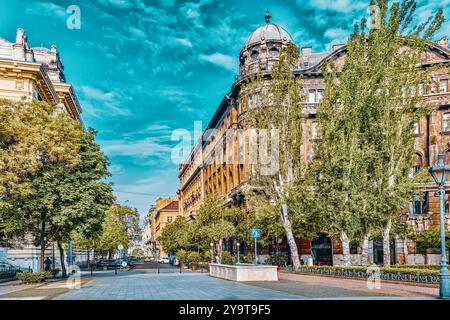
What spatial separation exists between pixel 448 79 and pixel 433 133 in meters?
5.90

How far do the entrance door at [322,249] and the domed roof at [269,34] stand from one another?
23253 mm

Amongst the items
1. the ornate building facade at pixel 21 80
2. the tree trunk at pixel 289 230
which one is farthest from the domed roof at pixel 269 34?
the tree trunk at pixel 289 230

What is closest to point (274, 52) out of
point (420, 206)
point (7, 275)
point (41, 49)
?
point (420, 206)

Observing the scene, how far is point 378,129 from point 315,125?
21.8 meters

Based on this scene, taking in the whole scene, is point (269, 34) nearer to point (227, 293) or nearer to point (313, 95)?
point (313, 95)

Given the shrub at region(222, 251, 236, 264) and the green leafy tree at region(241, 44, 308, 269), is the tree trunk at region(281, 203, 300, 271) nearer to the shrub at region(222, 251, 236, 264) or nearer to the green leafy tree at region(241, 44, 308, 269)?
the green leafy tree at region(241, 44, 308, 269)

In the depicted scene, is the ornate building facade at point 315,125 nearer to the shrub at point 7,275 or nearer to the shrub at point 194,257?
the shrub at point 194,257

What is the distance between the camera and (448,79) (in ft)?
165

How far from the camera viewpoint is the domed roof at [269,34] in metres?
55.8

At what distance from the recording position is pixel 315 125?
52.2 meters

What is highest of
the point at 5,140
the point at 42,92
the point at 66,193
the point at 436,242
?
the point at 42,92
